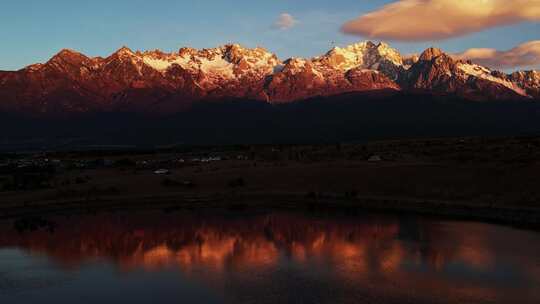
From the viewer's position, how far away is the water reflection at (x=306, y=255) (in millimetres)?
26328

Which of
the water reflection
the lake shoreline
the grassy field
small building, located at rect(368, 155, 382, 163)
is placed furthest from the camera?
small building, located at rect(368, 155, 382, 163)

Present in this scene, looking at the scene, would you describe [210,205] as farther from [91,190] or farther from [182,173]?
[182,173]

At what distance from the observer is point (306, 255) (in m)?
34.0

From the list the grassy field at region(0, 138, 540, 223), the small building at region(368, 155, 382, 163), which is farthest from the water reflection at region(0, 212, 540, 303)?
the small building at region(368, 155, 382, 163)

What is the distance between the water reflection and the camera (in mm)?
26328

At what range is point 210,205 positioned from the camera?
185 feet

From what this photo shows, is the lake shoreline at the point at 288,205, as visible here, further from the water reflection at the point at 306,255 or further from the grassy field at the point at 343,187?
the water reflection at the point at 306,255

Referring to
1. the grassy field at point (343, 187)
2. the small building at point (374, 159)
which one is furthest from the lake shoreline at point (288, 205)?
the small building at point (374, 159)

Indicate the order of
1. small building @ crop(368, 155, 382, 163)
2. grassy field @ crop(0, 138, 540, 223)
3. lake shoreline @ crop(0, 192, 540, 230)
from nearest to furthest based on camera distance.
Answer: lake shoreline @ crop(0, 192, 540, 230) → grassy field @ crop(0, 138, 540, 223) → small building @ crop(368, 155, 382, 163)

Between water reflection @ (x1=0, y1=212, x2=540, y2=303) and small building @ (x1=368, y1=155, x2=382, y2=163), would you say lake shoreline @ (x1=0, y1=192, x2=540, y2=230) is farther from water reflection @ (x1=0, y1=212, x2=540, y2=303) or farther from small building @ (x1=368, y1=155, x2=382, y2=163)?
small building @ (x1=368, y1=155, x2=382, y2=163)

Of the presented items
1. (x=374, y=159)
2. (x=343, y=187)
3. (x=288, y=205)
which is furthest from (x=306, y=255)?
(x=374, y=159)

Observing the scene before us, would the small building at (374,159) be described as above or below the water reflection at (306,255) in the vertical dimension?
above

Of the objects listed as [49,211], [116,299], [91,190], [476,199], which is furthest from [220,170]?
[116,299]

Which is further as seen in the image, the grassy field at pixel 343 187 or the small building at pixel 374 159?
the small building at pixel 374 159
